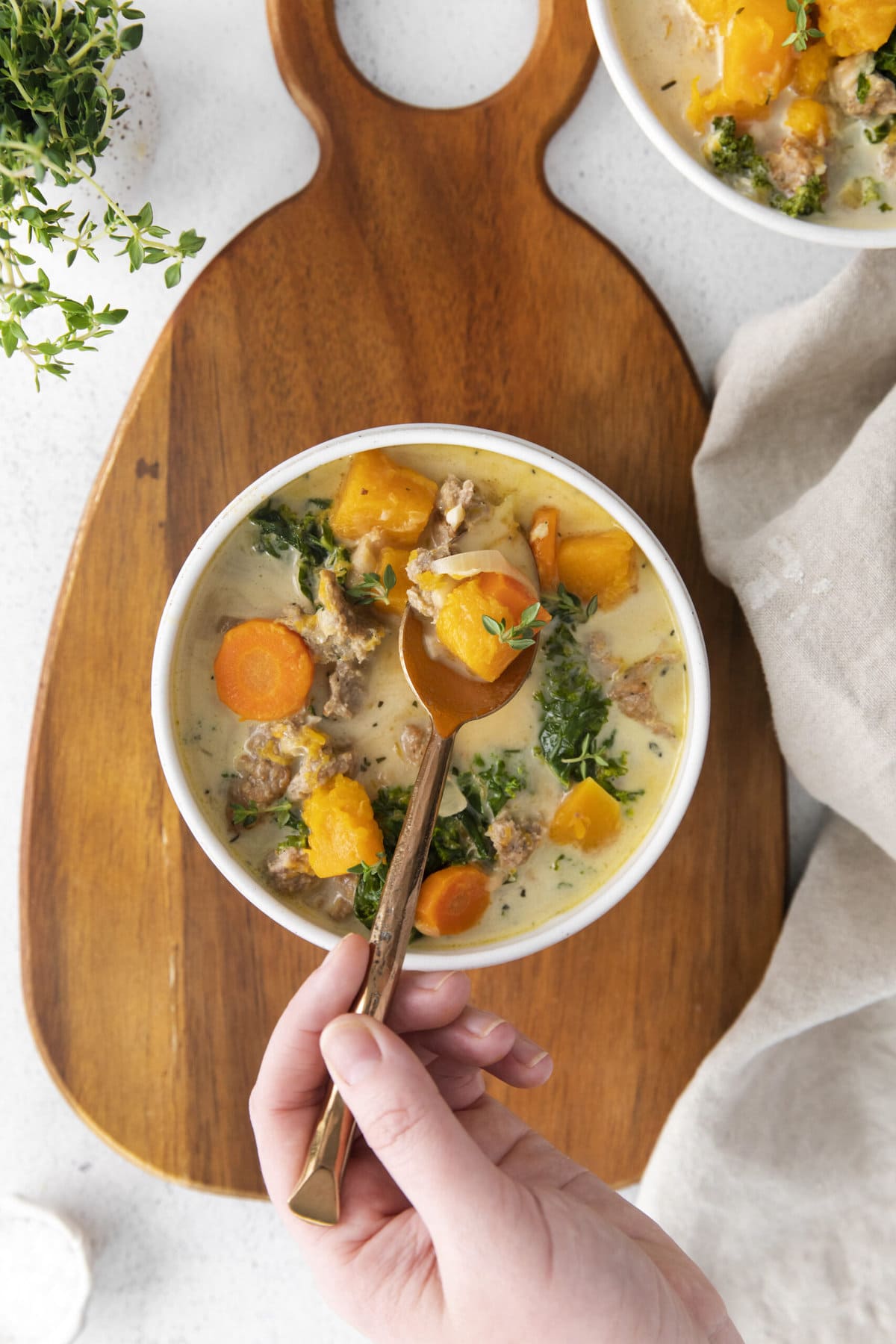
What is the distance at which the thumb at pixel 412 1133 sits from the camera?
1.72 metres

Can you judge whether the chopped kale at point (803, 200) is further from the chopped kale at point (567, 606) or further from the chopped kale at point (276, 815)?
the chopped kale at point (276, 815)

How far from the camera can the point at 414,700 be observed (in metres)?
2.22

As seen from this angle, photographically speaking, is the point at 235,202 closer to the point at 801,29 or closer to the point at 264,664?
the point at 264,664

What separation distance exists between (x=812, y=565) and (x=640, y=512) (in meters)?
0.40

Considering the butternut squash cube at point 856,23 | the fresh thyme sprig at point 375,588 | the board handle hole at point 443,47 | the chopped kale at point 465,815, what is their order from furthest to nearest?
the board handle hole at point 443,47 < the chopped kale at point 465,815 < the fresh thyme sprig at point 375,588 < the butternut squash cube at point 856,23

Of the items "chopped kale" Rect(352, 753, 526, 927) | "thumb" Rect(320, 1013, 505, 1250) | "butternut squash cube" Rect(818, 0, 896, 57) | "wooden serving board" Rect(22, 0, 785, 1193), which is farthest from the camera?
"wooden serving board" Rect(22, 0, 785, 1193)

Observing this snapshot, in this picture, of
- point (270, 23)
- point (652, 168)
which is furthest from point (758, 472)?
point (270, 23)

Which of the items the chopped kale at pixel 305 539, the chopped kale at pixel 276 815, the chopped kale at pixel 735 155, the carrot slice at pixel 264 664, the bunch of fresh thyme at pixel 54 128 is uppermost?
the bunch of fresh thyme at pixel 54 128

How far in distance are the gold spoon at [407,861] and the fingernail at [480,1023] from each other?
0.22 meters

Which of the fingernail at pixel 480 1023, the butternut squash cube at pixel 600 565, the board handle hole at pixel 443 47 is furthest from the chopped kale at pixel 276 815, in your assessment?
the board handle hole at pixel 443 47

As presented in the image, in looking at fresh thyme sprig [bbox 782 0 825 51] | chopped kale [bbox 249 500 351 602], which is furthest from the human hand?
Answer: fresh thyme sprig [bbox 782 0 825 51]

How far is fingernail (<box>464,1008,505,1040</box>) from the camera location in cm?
212

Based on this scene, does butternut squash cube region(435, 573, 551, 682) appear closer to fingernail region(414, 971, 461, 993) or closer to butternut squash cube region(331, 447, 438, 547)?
butternut squash cube region(331, 447, 438, 547)

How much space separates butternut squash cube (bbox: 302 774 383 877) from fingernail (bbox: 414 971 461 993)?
9.5 inches
